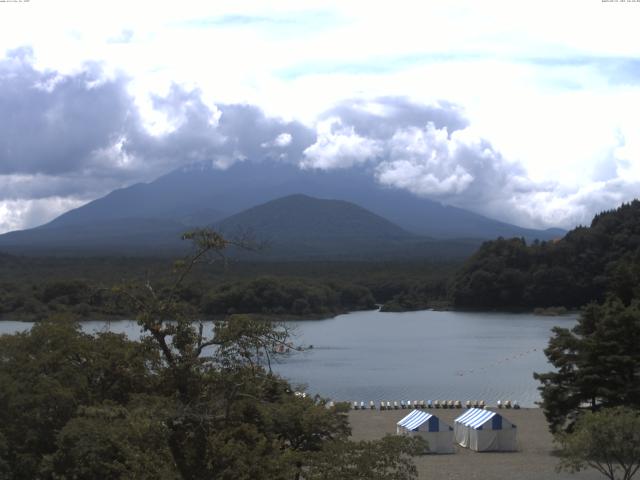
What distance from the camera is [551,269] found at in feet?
214

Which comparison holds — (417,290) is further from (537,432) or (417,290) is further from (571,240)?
(537,432)

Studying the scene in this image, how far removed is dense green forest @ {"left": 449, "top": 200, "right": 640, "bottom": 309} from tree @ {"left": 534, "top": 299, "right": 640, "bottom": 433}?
4499 centimetres

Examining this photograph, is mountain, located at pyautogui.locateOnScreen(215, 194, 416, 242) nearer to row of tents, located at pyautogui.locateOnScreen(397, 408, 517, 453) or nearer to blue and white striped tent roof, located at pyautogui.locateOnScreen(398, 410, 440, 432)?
blue and white striped tent roof, located at pyautogui.locateOnScreen(398, 410, 440, 432)

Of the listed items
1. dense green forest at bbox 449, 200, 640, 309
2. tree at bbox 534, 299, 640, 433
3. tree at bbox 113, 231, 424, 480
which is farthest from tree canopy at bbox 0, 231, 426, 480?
dense green forest at bbox 449, 200, 640, 309

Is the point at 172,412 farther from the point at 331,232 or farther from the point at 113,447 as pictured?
the point at 331,232

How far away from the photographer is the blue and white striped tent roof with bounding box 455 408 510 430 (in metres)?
19.2

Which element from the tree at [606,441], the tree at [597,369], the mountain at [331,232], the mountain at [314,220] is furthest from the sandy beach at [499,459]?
the mountain at [314,220]

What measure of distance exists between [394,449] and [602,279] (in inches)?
2185

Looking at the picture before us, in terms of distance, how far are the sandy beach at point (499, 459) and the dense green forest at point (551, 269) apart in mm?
41789

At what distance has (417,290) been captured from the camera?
2837 inches

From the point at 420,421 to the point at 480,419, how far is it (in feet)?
3.99

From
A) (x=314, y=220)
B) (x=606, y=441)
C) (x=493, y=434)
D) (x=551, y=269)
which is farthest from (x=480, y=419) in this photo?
(x=314, y=220)

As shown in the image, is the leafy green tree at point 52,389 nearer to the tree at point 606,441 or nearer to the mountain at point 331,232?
the tree at point 606,441

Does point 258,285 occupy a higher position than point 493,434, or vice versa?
point 258,285
